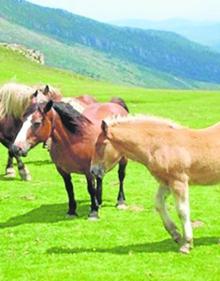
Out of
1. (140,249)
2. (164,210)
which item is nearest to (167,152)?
(164,210)

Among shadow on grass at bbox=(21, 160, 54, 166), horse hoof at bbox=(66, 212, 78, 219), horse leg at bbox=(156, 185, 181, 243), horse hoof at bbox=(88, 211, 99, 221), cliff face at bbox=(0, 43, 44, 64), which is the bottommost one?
cliff face at bbox=(0, 43, 44, 64)

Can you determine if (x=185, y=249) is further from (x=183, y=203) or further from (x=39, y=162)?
(x=39, y=162)

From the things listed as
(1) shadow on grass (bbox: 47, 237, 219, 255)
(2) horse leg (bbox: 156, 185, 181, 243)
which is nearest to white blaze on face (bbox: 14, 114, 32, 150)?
(1) shadow on grass (bbox: 47, 237, 219, 255)

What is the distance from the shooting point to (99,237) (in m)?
15.6

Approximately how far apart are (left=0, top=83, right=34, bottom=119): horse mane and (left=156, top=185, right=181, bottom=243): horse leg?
7109 mm

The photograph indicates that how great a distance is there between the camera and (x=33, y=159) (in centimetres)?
3036

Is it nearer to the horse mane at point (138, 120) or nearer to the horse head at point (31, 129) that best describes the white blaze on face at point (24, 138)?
the horse head at point (31, 129)

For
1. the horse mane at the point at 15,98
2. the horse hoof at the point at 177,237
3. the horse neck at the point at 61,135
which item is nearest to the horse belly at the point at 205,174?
the horse hoof at the point at 177,237

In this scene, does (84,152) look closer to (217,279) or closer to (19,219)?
(19,219)

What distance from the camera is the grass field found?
12734mm

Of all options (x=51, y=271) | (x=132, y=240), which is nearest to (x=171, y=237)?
(x=132, y=240)

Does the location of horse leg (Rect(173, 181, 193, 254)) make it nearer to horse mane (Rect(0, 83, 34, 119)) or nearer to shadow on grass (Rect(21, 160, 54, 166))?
horse mane (Rect(0, 83, 34, 119))

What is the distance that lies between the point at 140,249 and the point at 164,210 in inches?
46.6

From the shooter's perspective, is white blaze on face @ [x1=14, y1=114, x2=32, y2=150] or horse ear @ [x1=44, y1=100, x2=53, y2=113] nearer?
white blaze on face @ [x1=14, y1=114, x2=32, y2=150]
